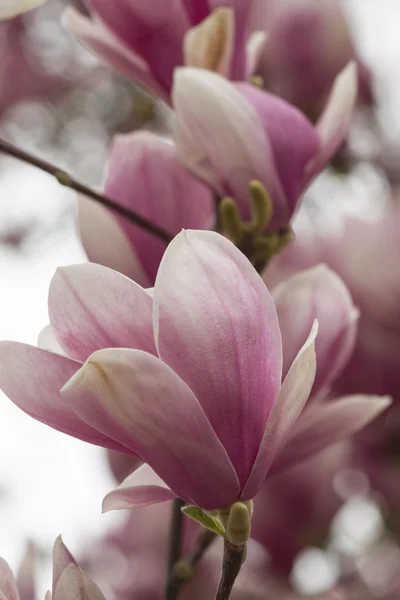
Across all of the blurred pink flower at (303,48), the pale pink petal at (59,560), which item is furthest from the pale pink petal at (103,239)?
the blurred pink flower at (303,48)

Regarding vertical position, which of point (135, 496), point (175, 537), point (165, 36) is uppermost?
point (165, 36)

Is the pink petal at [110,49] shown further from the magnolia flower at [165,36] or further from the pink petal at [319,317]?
the pink petal at [319,317]

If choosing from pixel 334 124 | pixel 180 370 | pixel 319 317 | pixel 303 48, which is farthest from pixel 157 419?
pixel 303 48

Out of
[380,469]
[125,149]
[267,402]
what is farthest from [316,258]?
[267,402]

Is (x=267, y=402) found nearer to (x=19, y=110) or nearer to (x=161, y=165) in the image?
(x=161, y=165)

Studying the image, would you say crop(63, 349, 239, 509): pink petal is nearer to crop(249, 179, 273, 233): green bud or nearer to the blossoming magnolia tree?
the blossoming magnolia tree

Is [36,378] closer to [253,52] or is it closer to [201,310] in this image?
[201,310]
